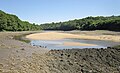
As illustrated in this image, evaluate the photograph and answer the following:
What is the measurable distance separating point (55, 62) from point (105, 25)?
93.1m

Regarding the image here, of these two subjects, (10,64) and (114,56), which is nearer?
(10,64)

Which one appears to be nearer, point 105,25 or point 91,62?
point 91,62

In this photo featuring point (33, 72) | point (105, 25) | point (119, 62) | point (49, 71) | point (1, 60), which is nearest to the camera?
point (33, 72)

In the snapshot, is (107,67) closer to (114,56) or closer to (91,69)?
(91,69)

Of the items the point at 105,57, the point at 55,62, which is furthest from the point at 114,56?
the point at 55,62

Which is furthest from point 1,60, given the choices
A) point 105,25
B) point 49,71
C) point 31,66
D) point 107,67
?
point 105,25

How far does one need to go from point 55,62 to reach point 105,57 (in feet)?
15.8

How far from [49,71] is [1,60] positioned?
143 inches

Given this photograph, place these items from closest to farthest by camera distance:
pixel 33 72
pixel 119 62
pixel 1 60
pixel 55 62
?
pixel 33 72 < pixel 1 60 < pixel 55 62 < pixel 119 62

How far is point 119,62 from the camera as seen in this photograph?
1833 cm

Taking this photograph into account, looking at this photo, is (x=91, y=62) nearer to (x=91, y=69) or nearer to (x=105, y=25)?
(x=91, y=69)

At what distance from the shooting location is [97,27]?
372 feet

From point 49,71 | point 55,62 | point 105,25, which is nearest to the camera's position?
point 49,71

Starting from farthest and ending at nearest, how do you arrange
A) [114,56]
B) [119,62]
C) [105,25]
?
1. [105,25]
2. [114,56]
3. [119,62]
